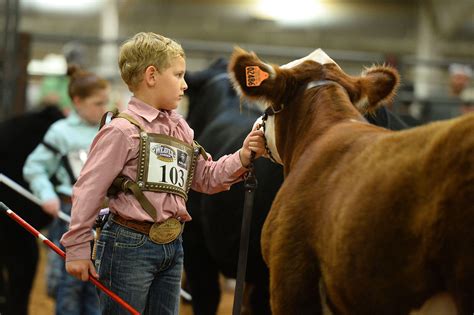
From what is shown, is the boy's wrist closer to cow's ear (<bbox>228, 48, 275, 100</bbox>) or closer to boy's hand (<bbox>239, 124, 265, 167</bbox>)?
boy's hand (<bbox>239, 124, 265, 167</bbox>)

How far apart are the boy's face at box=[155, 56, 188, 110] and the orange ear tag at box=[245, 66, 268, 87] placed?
9.8 inches

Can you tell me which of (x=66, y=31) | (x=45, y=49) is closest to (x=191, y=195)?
(x=45, y=49)

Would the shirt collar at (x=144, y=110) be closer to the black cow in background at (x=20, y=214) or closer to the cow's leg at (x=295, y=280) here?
the cow's leg at (x=295, y=280)

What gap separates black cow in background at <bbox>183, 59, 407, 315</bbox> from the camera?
4.43 m

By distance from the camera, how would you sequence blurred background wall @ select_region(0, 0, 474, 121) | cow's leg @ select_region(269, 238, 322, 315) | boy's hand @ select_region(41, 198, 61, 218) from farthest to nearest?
blurred background wall @ select_region(0, 0, 474, 121) < boy's hand @ select_region(41, 198, 61, 218) < cow's leg @ select_region(269, 238, 322, 315)

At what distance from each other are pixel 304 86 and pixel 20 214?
3181mm

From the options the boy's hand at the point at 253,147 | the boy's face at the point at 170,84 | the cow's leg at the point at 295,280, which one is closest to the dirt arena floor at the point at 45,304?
the boy's hand at the point at 253,147

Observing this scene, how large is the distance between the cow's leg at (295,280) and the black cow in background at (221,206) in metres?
1.29

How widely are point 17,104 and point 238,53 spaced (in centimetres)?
638

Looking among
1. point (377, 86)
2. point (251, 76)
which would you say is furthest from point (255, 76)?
point (377, 86)

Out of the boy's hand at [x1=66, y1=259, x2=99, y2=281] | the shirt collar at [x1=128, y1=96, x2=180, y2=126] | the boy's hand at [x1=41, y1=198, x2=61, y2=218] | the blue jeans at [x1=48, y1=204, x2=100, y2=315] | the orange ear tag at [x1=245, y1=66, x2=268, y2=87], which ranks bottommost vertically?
the blue jeans at [x1=48, y1=204, x2=100, y2=315]

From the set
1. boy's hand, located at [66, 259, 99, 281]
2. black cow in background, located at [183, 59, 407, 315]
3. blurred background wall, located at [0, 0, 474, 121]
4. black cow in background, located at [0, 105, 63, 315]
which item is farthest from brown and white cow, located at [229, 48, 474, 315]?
blurred background wall, located at [0, 0, 474, 121]

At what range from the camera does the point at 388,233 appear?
2.36 metres

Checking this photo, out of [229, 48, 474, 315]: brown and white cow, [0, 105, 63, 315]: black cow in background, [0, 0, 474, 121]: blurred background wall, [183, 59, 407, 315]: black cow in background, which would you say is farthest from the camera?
[0, 0, 474, 121]: blurred background wall
